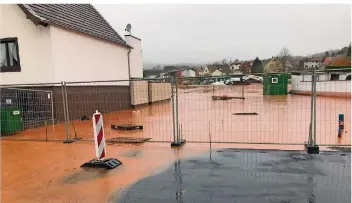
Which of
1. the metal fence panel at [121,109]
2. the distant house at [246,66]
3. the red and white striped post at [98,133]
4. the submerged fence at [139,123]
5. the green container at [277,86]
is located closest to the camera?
the red and white striped post at [98,133]

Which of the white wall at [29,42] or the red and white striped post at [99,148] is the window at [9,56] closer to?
the white wall at [29,42]

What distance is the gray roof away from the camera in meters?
12.4

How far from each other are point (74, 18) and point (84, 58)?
2630 millimetres

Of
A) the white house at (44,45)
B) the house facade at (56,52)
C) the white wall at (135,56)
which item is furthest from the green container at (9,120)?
the white wall at (135,56)

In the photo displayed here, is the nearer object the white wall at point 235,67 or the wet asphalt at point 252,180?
the wet asphalt at point 252,180

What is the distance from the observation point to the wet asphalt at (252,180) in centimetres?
416

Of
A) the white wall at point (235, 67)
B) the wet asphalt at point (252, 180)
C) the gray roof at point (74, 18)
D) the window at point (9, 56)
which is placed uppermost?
the white wall at point (235, 67)

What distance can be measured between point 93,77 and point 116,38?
4.91 metres

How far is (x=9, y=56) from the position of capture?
13039 millimetres

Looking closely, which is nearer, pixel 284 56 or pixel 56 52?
pixel 56 52

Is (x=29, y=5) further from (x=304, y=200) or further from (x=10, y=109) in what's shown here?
(x=304, y=200)

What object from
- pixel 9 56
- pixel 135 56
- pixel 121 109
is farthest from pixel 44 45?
pixel 135 56

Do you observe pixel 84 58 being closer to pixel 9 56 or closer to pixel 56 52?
pixel 56 52

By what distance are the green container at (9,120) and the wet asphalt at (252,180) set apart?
7547 mm
